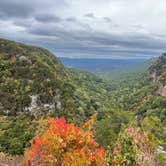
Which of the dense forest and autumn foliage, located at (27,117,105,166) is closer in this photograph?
the dense forest

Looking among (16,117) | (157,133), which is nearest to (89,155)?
(157,133)

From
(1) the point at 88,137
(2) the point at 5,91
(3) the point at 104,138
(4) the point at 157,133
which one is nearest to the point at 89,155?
(1) the point at 88,137

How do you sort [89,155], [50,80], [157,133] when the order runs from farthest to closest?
1. [50,80]
2. [157,133]
3. [89,155]

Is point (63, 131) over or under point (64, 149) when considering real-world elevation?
over

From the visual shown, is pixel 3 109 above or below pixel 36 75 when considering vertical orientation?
below

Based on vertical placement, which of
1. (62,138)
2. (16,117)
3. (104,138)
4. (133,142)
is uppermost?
(133,142)

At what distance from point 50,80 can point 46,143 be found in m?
144

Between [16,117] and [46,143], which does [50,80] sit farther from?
[46,143]

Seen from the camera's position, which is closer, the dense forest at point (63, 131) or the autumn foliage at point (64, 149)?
the dense forest at point (63, 131)

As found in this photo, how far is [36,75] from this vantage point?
199250mm

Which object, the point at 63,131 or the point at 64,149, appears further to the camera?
the point at 63,131

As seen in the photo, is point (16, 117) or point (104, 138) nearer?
point (104, 138)

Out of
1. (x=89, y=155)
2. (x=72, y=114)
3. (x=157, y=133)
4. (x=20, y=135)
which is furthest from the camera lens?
(x=72, y=114)

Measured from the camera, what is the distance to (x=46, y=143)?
5547 cm
